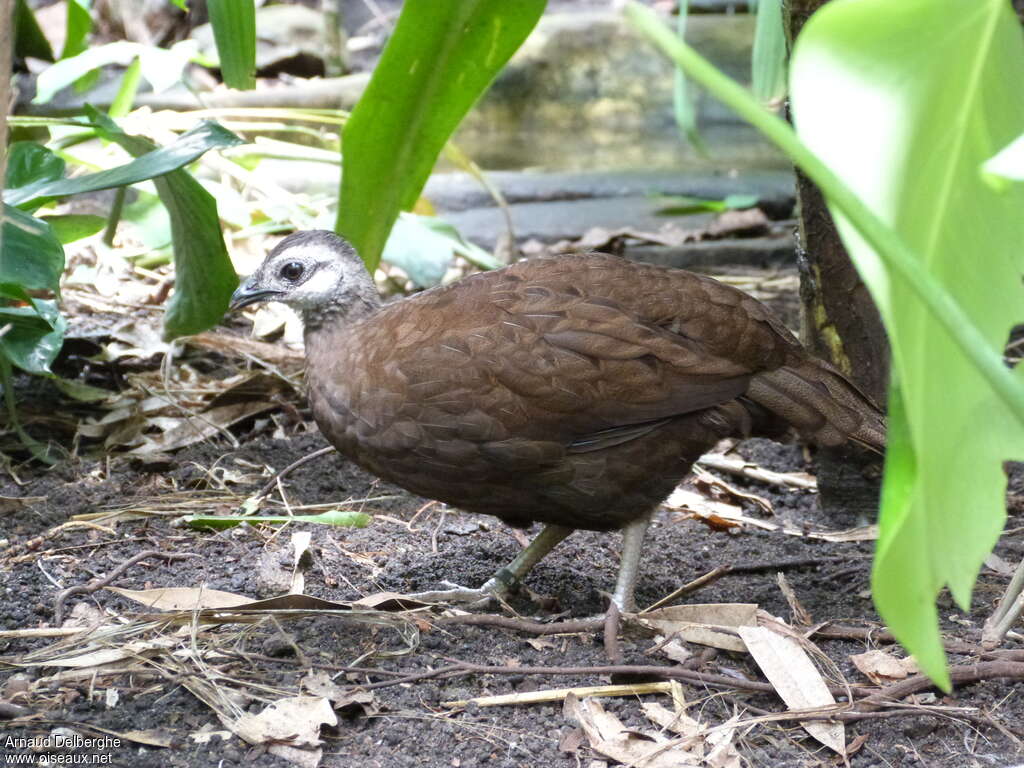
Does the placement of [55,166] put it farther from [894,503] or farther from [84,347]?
[894,503]

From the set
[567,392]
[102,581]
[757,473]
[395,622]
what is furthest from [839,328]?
[102,581]

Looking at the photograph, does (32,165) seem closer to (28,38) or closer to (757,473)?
(28,38)

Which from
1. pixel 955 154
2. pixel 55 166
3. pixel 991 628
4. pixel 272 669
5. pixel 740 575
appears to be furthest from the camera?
pixel 55 166

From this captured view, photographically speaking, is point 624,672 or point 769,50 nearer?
point 624,672

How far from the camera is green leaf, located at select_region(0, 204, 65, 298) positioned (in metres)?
2.91

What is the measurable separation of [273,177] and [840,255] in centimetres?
327

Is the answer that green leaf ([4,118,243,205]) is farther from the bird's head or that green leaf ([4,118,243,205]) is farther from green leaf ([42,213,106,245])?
green leaf ([42,213,106,245])

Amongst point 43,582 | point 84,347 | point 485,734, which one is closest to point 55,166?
point 84,347

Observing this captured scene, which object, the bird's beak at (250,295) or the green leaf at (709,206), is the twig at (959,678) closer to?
the bird's beak at (250,295)

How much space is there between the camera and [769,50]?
12.5 feet

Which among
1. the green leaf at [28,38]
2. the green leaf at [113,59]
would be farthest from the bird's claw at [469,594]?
the green leaf at [28,38]

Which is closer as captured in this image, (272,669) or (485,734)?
(485,734)

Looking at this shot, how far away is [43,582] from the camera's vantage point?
273 cm

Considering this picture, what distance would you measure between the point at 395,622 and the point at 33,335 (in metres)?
1.56
